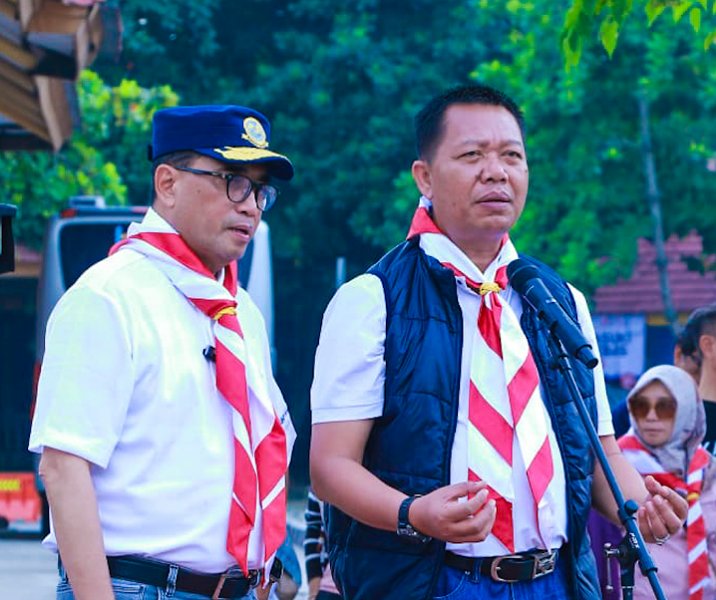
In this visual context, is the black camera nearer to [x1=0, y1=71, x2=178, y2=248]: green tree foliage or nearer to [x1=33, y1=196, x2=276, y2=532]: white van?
[x1=0, y1=71, x2=178, y2=248]: green tree foliage

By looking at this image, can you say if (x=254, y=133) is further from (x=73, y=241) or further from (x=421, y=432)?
(x=73, y=241)

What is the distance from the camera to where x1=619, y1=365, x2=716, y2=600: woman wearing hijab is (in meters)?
6.05

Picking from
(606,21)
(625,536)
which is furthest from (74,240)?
(625,536)

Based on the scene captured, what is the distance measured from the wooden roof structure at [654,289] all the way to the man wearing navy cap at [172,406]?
2360 centimetres

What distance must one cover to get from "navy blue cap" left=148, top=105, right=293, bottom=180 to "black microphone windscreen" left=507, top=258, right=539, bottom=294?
661 millimetres

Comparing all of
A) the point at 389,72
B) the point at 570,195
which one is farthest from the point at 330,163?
the point at 570,195

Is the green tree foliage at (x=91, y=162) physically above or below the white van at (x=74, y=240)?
above

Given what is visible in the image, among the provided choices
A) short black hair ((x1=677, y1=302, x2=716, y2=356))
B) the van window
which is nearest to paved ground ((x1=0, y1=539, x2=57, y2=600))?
the van window

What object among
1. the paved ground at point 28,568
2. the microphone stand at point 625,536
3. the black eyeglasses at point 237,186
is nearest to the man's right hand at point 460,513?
the microphone stand at point 625,536

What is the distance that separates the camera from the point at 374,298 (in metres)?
3.93

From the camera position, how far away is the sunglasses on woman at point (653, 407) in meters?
6.37

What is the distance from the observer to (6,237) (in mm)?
4227

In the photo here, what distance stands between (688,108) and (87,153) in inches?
297

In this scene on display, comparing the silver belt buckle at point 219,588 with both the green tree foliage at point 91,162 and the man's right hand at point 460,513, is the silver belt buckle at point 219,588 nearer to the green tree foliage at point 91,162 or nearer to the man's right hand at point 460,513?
the man's right hand at point 460,513
